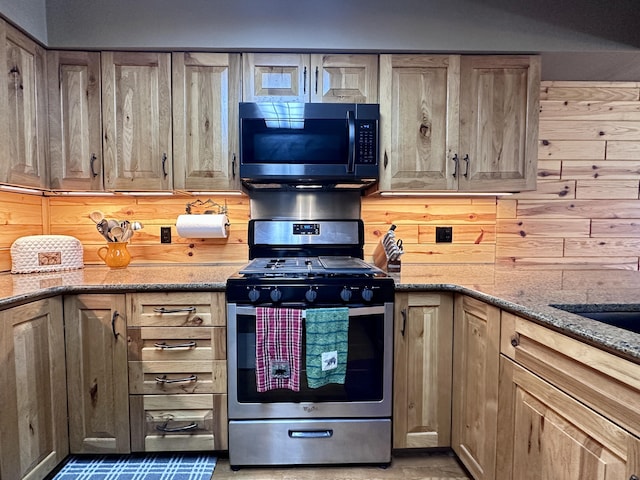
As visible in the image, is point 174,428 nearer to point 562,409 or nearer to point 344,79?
point 562,409

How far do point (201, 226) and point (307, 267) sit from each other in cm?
73

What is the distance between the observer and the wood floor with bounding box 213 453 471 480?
5.22 feet

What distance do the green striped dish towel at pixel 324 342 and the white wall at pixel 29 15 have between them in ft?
6.15

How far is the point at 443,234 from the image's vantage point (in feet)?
7.47

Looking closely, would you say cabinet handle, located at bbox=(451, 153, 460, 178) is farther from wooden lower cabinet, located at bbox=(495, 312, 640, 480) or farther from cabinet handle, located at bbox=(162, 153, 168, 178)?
cabinet handle, located at bbox=(162, 153, 168, 178)

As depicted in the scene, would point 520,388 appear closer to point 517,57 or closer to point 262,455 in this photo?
point 262,455

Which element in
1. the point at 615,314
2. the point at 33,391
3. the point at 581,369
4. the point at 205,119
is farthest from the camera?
the point at 205,119

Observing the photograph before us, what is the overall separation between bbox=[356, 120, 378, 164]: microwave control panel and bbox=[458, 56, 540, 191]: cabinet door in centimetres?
48

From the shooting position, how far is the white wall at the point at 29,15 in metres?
1.59

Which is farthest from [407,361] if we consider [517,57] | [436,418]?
[517,57]

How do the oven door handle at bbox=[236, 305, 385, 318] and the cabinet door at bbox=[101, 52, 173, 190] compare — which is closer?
the oven door handle at bbox=[236, 305, 385, 318]

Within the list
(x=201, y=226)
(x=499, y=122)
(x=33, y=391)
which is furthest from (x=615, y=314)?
(x=33, y=391)

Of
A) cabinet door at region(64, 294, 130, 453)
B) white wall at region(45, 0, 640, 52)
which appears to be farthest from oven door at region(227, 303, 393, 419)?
white wall at region(45, 0, 640, 52)

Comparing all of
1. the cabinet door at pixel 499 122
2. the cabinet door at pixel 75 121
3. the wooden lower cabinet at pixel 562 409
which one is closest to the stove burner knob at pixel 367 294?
the wooden lower cabinet at pixel 562 409
